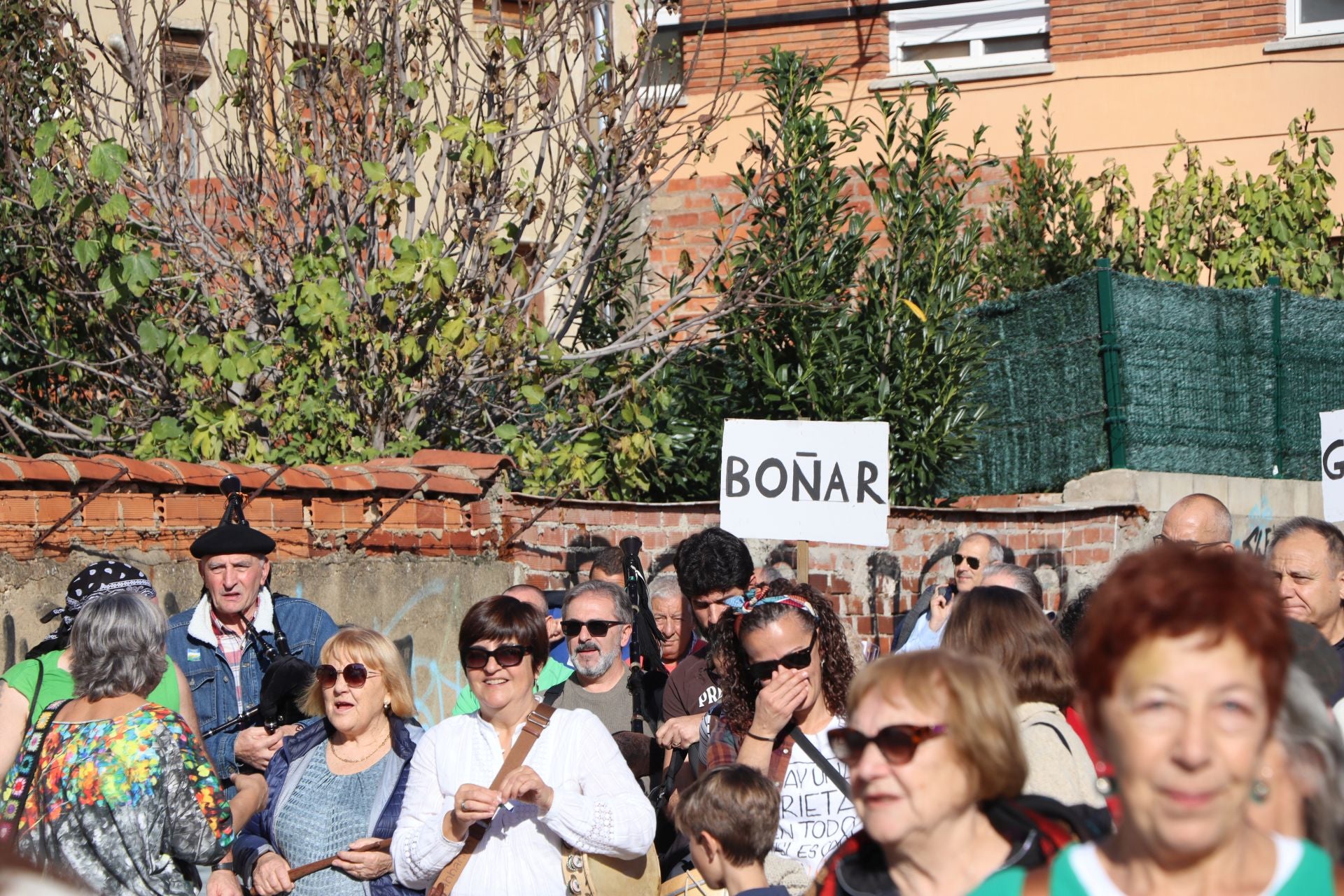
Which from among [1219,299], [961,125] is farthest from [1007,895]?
[961,125]

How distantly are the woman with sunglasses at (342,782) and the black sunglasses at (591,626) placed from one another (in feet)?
3.39

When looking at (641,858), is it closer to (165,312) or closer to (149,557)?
(149,557)

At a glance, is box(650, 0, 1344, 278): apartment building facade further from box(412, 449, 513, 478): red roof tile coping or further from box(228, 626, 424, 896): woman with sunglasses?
box(228, 626, 424, 896): woman with sunglasses

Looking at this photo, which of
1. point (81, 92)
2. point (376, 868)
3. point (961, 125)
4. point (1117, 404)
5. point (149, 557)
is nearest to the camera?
point (376, 868)

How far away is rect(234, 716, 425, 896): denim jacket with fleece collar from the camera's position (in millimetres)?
4895

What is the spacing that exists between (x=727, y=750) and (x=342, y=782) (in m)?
1.17

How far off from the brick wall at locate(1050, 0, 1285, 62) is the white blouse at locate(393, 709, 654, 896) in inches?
492

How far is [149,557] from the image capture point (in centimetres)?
707

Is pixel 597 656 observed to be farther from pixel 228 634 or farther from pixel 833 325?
pixel 833 325

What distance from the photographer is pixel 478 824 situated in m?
4.63

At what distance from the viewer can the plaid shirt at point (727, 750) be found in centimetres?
452

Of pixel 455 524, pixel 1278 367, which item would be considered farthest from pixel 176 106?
pixel 1278 367

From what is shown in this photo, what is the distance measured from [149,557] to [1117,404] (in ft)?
21.9

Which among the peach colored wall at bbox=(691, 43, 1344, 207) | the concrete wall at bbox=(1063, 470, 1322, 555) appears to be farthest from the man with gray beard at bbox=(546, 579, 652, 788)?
the peach colored wall at bbox=(691, 43, 1344, 207)
